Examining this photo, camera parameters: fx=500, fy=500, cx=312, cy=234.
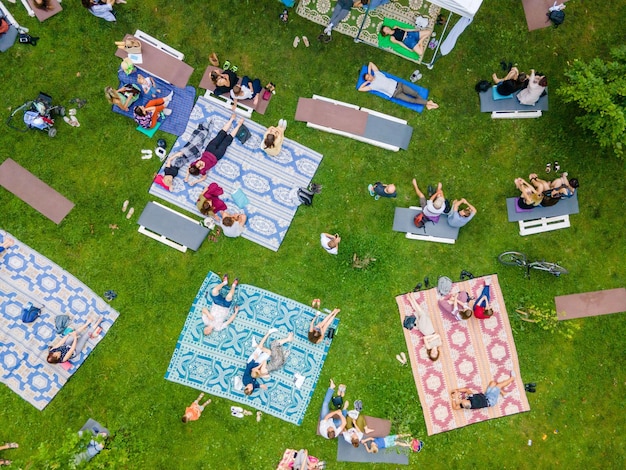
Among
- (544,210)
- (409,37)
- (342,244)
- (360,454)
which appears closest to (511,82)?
(409,37)

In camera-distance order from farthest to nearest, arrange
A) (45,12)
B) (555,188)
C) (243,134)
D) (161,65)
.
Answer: (161,65) → (45,12) → (243,134) → (555,188)

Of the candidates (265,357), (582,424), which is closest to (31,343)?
(265,357)

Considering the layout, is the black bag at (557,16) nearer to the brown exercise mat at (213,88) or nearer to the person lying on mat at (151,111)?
the brown exercise mat at (213,88)

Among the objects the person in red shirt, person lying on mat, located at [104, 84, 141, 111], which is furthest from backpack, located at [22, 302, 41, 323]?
person lying on mat, located at [104, 84, 141, 111]

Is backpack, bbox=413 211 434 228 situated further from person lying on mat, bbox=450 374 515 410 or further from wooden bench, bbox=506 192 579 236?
person lying on mat, bbox=450 374 515 410

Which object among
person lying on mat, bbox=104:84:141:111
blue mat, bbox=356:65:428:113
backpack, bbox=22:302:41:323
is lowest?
backpack, bbox=22:302:41:323

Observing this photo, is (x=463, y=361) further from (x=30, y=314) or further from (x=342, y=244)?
(x=30, y=314)

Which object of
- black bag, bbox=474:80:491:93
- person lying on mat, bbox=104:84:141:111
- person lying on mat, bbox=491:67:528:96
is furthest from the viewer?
black bag, bbox=474:80:491:93
